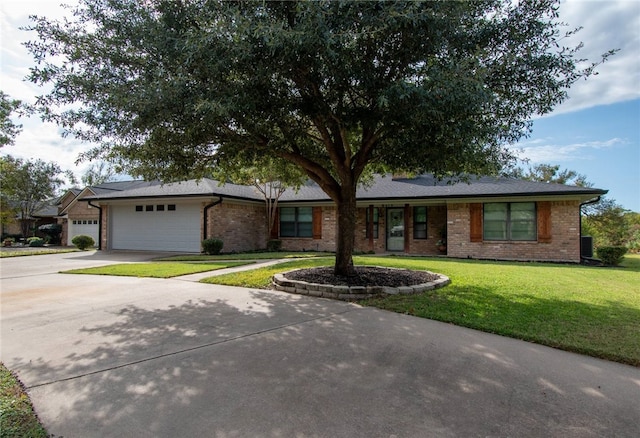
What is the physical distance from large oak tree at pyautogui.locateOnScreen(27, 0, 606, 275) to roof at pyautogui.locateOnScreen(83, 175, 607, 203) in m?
6.07

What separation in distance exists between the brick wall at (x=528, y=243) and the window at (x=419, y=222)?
1.45m

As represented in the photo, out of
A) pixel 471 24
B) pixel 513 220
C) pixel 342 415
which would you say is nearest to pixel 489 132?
pixel 471 24

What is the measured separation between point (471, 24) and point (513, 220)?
10.6 m

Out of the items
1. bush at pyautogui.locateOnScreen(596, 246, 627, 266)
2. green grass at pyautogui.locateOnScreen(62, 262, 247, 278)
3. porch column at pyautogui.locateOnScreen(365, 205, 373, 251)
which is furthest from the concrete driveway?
bush at pyautogui.locateOnScreen(596, 246, 627, 266)

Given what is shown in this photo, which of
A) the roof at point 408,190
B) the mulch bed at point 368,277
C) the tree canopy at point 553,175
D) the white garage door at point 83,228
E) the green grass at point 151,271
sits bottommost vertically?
the green grass at point 151,271

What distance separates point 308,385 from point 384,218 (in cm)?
1489

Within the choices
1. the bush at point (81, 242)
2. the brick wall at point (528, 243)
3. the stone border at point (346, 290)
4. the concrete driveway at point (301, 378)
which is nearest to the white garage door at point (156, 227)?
the bush at point (81, 242)

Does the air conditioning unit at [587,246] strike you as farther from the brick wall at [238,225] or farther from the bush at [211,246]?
the bush at [211,246]

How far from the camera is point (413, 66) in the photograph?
6480 millimetres

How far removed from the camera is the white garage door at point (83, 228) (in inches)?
989

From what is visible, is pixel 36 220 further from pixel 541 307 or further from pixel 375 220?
pixel 541 307

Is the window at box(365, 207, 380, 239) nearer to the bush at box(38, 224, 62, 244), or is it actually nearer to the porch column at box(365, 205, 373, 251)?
the porch column at box(365, 205, 373, 251)

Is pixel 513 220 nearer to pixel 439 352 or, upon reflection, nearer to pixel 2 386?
pixel 439 352

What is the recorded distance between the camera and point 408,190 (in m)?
17.0
